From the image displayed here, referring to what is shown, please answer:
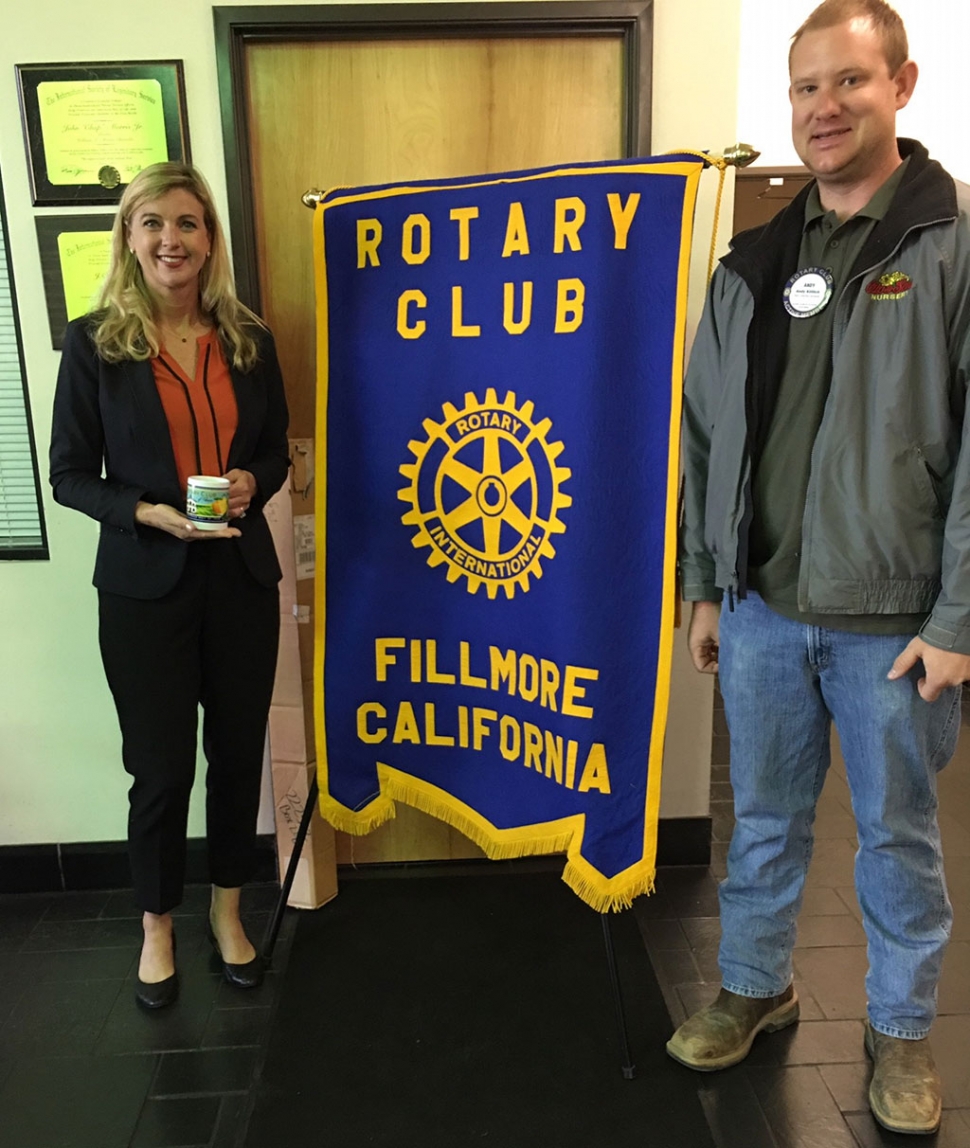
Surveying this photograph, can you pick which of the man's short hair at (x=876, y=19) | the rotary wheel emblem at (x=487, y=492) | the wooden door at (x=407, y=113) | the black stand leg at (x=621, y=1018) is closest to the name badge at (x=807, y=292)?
the man's short hair at (x=876, y=19)

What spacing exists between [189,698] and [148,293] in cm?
80

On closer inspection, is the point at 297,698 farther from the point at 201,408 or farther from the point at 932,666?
the point at 932,666

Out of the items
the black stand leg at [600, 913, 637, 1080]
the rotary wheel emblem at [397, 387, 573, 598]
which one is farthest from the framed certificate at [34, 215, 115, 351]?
the black stand leg at [600, 913, 637, 1080]

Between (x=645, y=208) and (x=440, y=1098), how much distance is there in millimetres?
1642

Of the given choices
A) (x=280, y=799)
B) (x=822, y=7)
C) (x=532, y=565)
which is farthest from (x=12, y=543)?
(x=822, y=7)

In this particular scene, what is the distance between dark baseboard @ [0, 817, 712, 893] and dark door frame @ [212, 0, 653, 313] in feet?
5.45

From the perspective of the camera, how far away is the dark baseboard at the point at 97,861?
2.33 metres

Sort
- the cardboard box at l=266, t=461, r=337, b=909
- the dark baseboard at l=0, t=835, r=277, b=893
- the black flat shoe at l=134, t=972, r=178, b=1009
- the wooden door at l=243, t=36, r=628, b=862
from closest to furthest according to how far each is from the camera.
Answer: the black flat shoe at l=134, t=972, r=178, b=1009
the wooden door at l=243, t=36, r=628, b=862
the cardboard box at l=266, t=461, r=337, b=909
the dark baseboard at l=0, t=835, r=277, b=893

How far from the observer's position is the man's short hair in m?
1.28

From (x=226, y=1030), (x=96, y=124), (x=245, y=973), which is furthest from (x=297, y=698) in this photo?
(x=96, y=124)

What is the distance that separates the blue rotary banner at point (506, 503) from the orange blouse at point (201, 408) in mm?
205

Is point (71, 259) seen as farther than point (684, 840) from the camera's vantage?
No

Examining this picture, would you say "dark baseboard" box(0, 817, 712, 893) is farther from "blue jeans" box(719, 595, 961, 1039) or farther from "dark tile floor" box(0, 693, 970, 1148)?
"blue jeans" box(719, 595, 961, 1039)

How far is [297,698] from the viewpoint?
7.04 ft
